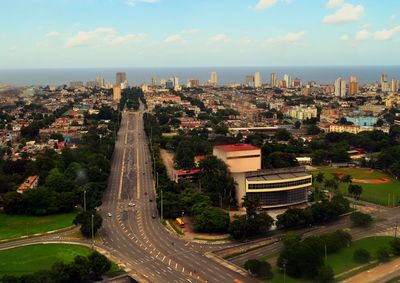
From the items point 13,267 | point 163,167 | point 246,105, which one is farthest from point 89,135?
point 246,105

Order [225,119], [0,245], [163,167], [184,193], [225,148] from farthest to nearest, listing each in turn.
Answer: [225,119] → [163,167] → [225,148] → [184,193] → [0,245]

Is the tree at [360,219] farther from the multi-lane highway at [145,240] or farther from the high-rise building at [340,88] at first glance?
the high-rise building at [340,88]

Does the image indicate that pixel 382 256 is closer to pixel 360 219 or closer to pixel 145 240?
pixel 360 219

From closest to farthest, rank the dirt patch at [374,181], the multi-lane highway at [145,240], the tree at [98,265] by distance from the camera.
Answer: the tree at [98,265] < the multi-lane highway at [145,240] < the dirt patch at [374,181]

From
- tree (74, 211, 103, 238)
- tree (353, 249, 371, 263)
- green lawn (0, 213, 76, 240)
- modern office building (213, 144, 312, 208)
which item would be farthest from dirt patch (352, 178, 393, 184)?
green lawn (0, 213, 76, 240)

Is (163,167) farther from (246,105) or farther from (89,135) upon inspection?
(246,105)

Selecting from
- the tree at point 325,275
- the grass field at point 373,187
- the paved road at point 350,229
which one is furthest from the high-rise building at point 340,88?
the tree at point 325,275

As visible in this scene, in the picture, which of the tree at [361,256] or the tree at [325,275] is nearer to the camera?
the tree at [325,275]
